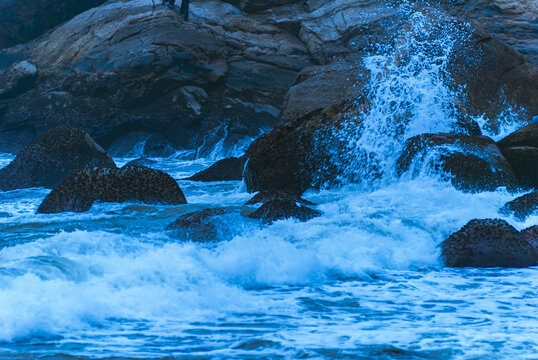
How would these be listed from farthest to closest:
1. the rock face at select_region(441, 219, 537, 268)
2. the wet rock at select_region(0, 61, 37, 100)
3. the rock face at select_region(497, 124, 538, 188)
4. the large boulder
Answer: the wet rock at select_region(0, 61, 37, 100)
the large boulder
the rock face at select_region(497, 124, 538, 188)
the rock face at select_region(441, 219, 537, 268)

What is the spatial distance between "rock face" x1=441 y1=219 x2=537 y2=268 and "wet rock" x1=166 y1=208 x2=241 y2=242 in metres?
2.16

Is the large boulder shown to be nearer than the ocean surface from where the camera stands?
No

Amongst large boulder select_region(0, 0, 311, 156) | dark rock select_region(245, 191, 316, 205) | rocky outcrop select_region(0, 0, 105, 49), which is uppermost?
rocky outcrop select_region(0, 0, 105, 49)

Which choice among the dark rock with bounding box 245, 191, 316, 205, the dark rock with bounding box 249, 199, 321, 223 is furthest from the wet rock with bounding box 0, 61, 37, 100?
the dark rock with bounding box 249, 199, 321, 223

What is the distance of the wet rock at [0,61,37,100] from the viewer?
2139 centimetres

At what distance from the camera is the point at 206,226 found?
7527mm

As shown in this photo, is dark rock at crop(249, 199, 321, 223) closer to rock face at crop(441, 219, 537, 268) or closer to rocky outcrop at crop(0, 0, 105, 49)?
rock face at crop(441, 219, 537, 268)

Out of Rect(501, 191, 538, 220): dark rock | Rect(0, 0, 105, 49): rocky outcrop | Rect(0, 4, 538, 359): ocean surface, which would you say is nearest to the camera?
Rect(0, 4, 538, 359): ocean surface

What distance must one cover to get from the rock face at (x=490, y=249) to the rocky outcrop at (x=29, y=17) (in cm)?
2117

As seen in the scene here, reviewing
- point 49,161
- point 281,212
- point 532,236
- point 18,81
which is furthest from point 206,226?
point 18,81

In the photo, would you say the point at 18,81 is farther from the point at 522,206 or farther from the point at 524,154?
the point at 522,206

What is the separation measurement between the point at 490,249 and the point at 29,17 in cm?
2177

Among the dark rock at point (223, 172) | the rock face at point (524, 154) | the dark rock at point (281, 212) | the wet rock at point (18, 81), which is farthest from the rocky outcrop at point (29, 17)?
the dark rock at point (281, 212)

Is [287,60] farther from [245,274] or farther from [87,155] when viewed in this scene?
[245,274]
